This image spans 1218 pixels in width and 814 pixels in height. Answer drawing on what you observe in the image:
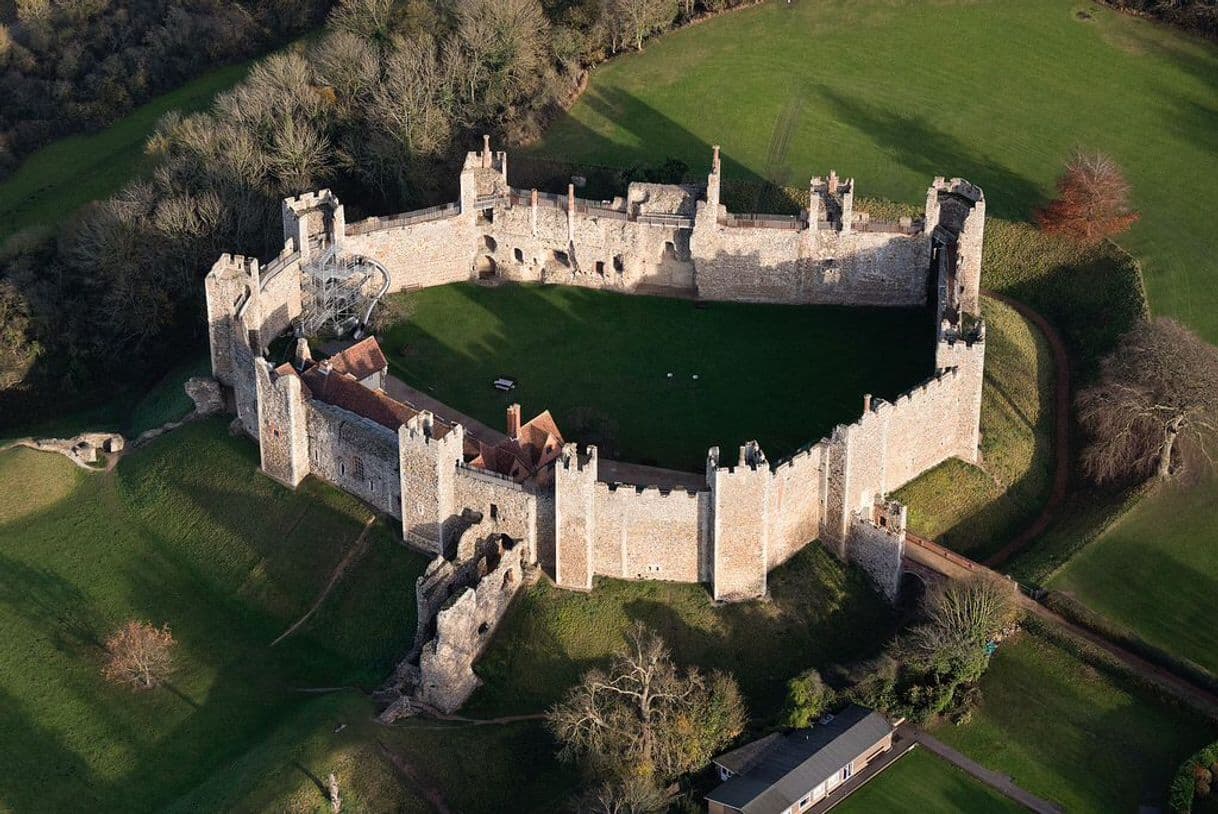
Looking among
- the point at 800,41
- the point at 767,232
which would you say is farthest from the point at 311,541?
the point at 800,41

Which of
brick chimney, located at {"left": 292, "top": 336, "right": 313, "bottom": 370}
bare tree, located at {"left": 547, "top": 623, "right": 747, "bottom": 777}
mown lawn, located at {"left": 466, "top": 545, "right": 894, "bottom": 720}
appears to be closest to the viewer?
bare tree, located at {"left": 547, "top": 623, "right": 747, "bottom": 777}

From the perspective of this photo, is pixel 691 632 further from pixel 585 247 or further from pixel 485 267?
pixel 485 267

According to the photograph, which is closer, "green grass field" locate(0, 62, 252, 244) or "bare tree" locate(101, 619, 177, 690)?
"bare tree" locate(101, 619, 177, 690)

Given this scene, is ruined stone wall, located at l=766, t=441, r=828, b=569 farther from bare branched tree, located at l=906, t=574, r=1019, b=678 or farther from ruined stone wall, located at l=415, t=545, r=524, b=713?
ruined stone wall, located at l=415, t=545, r=524, b=713

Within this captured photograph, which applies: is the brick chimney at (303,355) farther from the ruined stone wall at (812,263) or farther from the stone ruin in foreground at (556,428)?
the ruined stone wall at (812,263)

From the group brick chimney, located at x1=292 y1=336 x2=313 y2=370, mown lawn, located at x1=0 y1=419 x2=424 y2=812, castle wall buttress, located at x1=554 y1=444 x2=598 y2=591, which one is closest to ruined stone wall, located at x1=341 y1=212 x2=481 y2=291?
brick chimney, located at x1=292 y1=336 x2=313 y2=370

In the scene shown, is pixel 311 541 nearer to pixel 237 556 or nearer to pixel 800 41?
pixel 237 556
